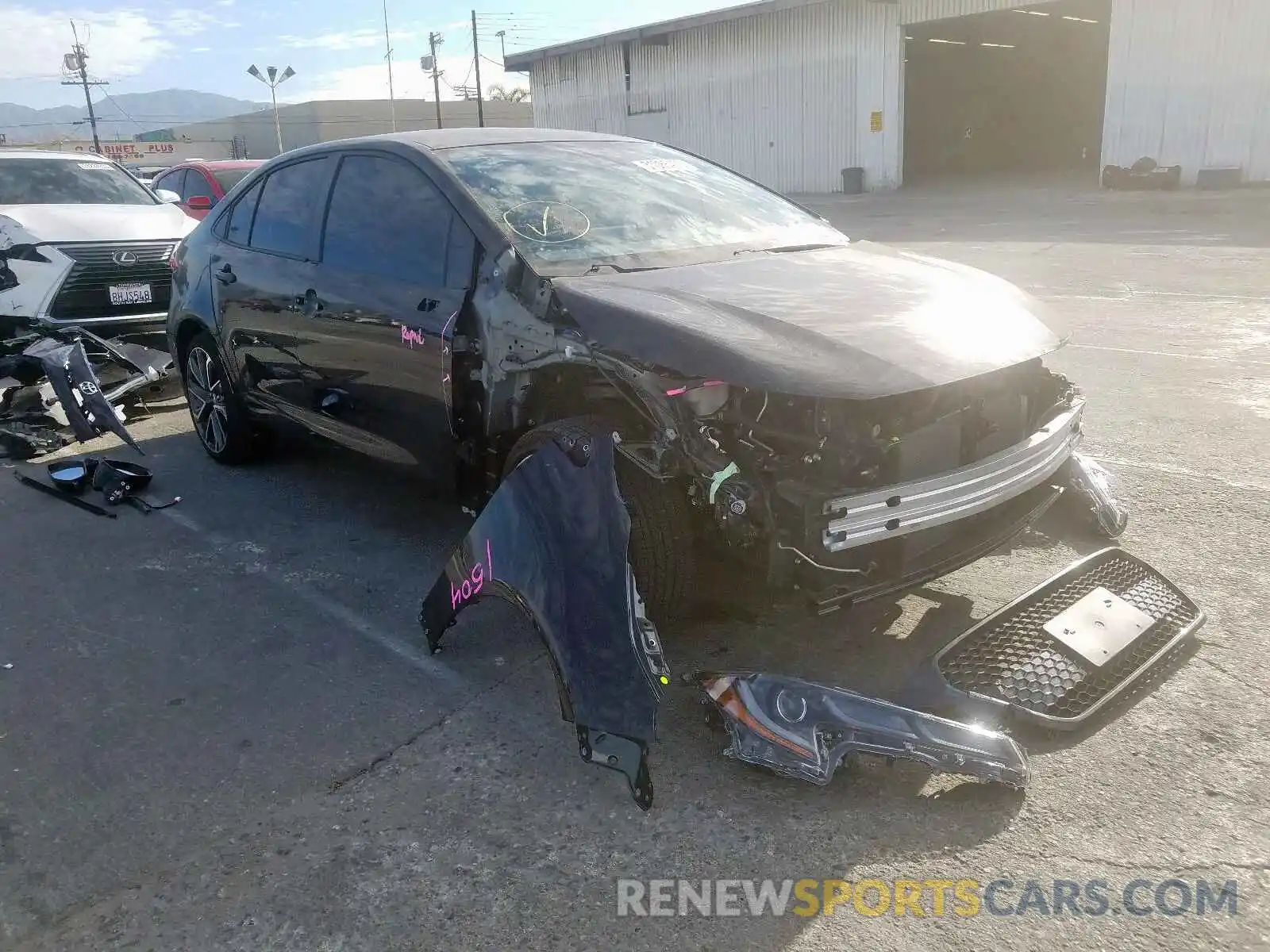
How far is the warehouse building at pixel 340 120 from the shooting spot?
66000 millimetres

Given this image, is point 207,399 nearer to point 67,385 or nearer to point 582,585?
point 67,385

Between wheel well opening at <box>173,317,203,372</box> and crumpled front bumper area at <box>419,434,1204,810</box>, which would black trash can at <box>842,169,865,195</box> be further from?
crumpled front bumper area at <box>419,434,1204,810</box>

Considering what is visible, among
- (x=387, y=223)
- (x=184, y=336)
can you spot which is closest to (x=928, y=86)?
(x=184, y=336)

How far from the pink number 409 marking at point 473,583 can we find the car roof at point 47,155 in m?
7.65

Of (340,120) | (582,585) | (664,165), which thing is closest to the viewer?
(582,585)

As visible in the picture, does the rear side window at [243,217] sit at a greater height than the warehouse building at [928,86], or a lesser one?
lesser

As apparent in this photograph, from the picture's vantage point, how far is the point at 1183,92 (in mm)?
22891

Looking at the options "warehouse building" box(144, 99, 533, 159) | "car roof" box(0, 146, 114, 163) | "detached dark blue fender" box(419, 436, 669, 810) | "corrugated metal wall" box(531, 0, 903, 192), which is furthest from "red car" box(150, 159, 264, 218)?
"warehouse building" box(144, 99, 533, 159)

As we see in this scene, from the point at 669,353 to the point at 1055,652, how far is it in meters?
1.52

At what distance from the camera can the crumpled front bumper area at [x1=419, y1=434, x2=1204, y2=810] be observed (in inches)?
107

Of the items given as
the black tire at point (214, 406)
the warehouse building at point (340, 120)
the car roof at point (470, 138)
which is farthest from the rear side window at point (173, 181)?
the warehouse building at point (340, 120)

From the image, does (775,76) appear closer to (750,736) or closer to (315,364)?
(315,364)

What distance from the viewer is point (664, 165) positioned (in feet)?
15.4

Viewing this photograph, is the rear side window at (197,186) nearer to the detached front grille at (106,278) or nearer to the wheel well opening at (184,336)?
the detached front grille at (106,278)
